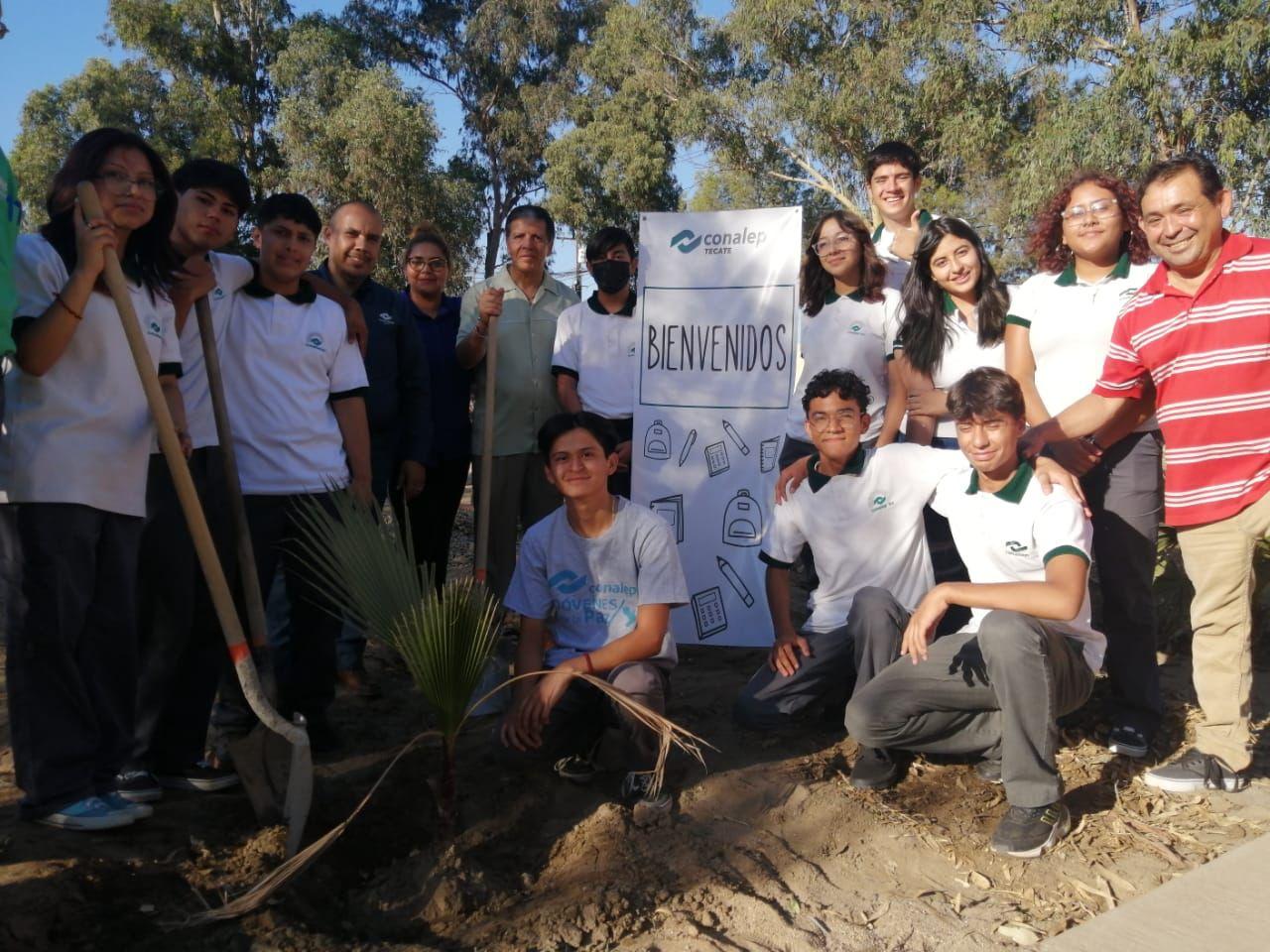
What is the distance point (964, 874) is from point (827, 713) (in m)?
1.19

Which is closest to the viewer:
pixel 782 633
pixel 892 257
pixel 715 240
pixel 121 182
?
pixel 121 182

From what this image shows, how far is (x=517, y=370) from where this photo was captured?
498 centimetres

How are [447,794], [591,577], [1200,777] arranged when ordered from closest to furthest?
[447,794] → [1200,777] → [591,577]

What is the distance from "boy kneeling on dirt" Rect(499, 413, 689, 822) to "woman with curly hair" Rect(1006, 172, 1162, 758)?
4.99 feet

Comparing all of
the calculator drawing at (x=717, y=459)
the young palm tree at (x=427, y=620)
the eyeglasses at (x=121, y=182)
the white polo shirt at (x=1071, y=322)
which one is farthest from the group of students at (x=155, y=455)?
the white polo shirt at (x=1071, y=322)

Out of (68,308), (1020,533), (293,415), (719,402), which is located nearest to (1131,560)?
(1020,533)

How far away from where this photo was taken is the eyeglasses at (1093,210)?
3.65 metres

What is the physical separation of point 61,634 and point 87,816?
53 cm

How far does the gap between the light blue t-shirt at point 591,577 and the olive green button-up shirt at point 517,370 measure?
136 centimetres

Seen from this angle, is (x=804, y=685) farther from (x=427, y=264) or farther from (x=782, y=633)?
(x=427, y=264)

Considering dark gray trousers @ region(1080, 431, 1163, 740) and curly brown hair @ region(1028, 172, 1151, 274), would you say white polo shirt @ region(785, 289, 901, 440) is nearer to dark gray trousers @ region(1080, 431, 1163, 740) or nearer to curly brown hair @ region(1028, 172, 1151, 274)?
curly brown hair @ region(1028, 172, 1151, 274)

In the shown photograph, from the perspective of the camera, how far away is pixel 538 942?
2555mm

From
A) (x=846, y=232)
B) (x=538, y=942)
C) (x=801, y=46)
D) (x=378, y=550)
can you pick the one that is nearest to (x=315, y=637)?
(x=378, y=550)

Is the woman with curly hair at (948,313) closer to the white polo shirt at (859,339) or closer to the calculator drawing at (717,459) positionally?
the white polo shirt at (859,339)
